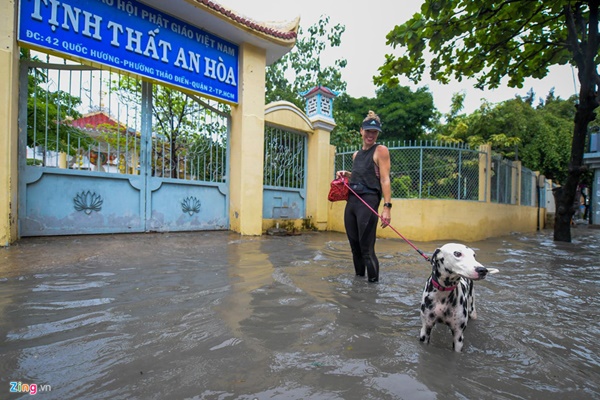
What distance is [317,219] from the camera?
8656 mm

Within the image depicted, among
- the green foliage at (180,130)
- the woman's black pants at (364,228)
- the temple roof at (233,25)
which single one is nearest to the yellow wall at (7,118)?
the green foliage at (180,130)

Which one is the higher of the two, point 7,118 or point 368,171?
point 7,118

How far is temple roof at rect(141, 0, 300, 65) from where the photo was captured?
5762 millimetres

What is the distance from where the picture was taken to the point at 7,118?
14.1ft

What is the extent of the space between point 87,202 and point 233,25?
4148 millimetres

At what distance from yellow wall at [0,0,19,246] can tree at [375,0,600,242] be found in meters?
5.06

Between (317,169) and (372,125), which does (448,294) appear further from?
(317,169)

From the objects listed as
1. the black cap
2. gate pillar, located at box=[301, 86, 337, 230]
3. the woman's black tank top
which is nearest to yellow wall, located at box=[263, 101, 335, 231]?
gate pillar, located at box=[301, 86, 337, 230]

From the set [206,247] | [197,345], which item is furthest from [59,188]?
[197,345]

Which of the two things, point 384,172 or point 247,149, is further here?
point 247,149

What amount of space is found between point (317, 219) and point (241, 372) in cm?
713

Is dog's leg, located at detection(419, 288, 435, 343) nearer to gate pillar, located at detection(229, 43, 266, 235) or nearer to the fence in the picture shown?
gate pillar, located at detection(229, 43, 266, 235)

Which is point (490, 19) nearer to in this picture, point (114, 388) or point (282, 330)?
point (282, 330)

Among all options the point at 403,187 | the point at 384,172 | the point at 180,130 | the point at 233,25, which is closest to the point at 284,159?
the point at 180,130
